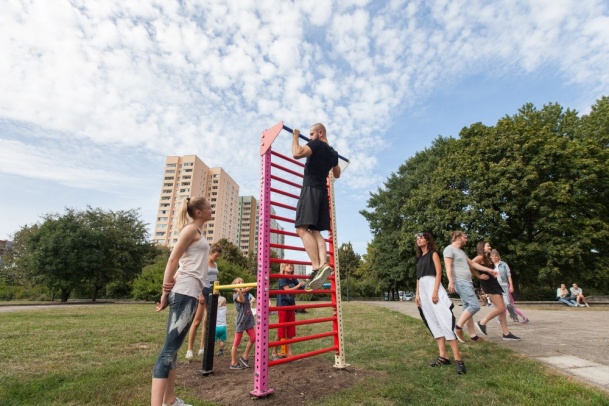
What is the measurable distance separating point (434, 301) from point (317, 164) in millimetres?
2658

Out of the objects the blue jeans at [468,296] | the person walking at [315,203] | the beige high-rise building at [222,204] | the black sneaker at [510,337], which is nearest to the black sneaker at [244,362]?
the person walking at [315,203]

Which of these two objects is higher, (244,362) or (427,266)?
(427,266)

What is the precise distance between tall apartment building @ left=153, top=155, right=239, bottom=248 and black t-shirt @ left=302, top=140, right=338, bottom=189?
3113 inches

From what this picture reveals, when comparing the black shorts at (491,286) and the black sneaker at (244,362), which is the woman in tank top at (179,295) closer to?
the black sneaker at (244,362)

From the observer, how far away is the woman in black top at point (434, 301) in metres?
4.68

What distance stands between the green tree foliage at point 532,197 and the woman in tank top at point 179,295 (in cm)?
2074

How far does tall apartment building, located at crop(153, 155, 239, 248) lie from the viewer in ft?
284

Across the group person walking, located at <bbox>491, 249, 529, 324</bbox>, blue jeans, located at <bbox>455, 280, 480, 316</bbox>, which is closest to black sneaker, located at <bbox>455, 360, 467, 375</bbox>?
blue jeans, located at <bbox>455, 280, 480, 316</bbox>

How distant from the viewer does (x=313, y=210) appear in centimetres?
403

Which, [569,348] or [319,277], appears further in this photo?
[569,348]

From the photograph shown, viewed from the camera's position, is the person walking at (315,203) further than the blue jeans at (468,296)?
No

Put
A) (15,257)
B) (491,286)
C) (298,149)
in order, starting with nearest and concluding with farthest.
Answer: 1. (298,149)
2. (491,286)
3. (15,257)

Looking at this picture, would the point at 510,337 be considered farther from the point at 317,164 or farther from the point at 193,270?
the point at 193,270

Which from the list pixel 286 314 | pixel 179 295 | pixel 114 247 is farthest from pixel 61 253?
pixel 179 295
